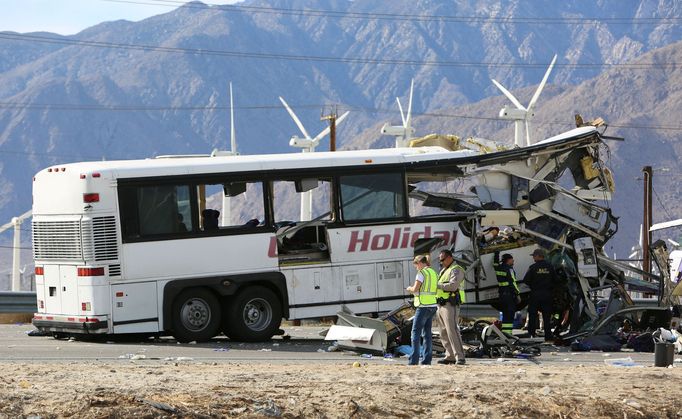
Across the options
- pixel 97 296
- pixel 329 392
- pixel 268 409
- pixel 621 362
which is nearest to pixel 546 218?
pixel 621 362

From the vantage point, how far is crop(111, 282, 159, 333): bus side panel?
20750mm

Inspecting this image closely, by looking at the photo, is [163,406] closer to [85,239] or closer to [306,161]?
[85,239]

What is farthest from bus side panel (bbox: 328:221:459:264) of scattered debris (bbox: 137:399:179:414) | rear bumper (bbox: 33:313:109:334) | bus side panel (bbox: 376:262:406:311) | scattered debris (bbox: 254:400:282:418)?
scattered debris (bbox: 137:399:179:414)

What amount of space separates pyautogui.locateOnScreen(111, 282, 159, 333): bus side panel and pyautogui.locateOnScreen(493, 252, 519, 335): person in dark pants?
17.7ft

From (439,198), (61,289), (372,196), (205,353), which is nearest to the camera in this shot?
(205,353)

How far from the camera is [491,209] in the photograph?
74.9 ft

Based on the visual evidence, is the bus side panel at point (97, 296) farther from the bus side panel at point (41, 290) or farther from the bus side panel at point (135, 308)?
the bus side panel at point (41, 290)

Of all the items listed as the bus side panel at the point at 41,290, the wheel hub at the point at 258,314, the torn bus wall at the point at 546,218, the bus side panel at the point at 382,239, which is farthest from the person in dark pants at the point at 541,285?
the bus side panel at the point at 41,290

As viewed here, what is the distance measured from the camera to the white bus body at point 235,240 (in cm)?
2081

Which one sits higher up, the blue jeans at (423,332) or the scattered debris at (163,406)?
the blue jeans at (423,332)

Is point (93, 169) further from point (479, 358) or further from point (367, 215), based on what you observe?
point (479, 358)

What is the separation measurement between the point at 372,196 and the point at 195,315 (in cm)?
342

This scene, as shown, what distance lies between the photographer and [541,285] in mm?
21969

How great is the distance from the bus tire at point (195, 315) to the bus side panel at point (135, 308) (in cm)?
36
